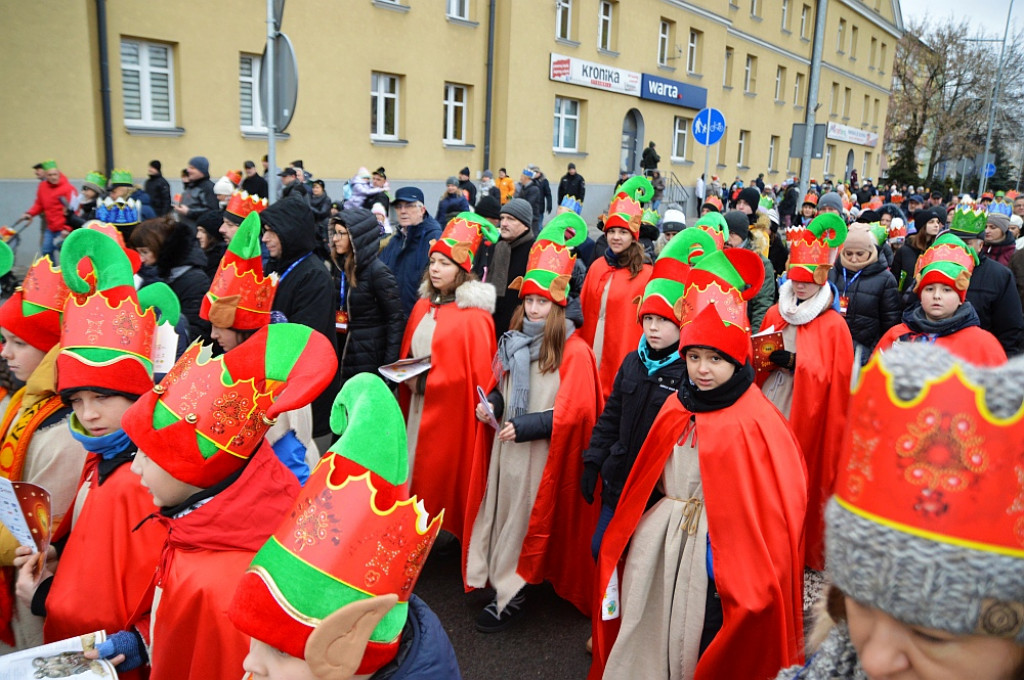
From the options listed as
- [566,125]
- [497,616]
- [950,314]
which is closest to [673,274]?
[497,616]

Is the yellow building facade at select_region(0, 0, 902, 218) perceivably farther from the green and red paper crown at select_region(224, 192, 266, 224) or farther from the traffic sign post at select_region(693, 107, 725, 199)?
the traffic sign post at select_region(693, 107, 725, 199)

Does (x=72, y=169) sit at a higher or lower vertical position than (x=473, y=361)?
higher

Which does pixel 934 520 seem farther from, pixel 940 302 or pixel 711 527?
pixel 940 302

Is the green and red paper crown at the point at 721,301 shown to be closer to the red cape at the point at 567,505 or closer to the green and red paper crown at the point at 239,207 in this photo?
the red cape at the point at 567,505

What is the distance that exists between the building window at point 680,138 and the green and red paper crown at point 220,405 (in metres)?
29.1

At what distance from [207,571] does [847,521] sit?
1832 mm

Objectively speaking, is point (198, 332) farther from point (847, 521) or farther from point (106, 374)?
point (847, 521)

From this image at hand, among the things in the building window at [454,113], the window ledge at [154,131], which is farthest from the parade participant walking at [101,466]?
the building window at [454,113]

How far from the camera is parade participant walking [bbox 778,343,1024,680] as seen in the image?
117 centimetres

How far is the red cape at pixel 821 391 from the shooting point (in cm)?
504

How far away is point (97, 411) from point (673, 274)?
259cm

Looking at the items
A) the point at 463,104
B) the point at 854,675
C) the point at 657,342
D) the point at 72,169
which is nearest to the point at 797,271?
the point at 657,342

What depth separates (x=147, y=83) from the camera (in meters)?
14.5

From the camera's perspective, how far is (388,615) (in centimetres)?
183
